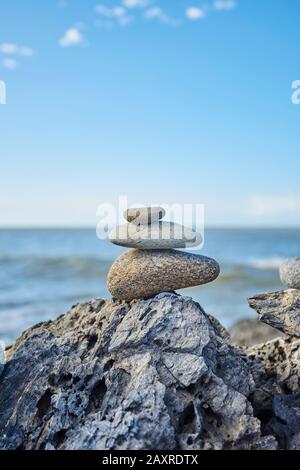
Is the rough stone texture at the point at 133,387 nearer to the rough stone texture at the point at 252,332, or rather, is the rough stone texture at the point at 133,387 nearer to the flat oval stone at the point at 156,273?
the flat oval stone at the point at 156,273

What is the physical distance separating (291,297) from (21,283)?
59.4 feet

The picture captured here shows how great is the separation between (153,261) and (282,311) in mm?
1510

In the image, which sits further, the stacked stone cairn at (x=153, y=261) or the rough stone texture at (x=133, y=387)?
the stacked stone cairn at (x=153, y=261)

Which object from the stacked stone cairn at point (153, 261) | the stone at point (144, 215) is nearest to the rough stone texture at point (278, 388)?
the stacked stone cairn at point (153, 261)

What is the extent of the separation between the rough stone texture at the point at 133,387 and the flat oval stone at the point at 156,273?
16 cm

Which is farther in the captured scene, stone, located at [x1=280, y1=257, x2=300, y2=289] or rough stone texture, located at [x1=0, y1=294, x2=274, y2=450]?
stone, located at [x1=280, y1=257, x2=300, y2=289]

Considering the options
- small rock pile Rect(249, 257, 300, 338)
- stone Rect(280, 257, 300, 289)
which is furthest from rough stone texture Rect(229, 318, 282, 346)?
small rock pile Rect(249, 257, 300, 338)

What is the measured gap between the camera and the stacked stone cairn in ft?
17.7

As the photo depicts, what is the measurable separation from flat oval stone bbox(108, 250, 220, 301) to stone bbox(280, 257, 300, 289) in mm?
905

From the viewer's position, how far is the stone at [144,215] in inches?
223

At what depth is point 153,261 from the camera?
17.9ft

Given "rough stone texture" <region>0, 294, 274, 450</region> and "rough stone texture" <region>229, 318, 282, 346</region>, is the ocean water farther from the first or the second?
"rough stone texture" <region>0, 294, 274, 450</region>

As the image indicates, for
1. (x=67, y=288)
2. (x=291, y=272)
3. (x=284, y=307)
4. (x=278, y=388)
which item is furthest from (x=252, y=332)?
(x=67, y=288)
